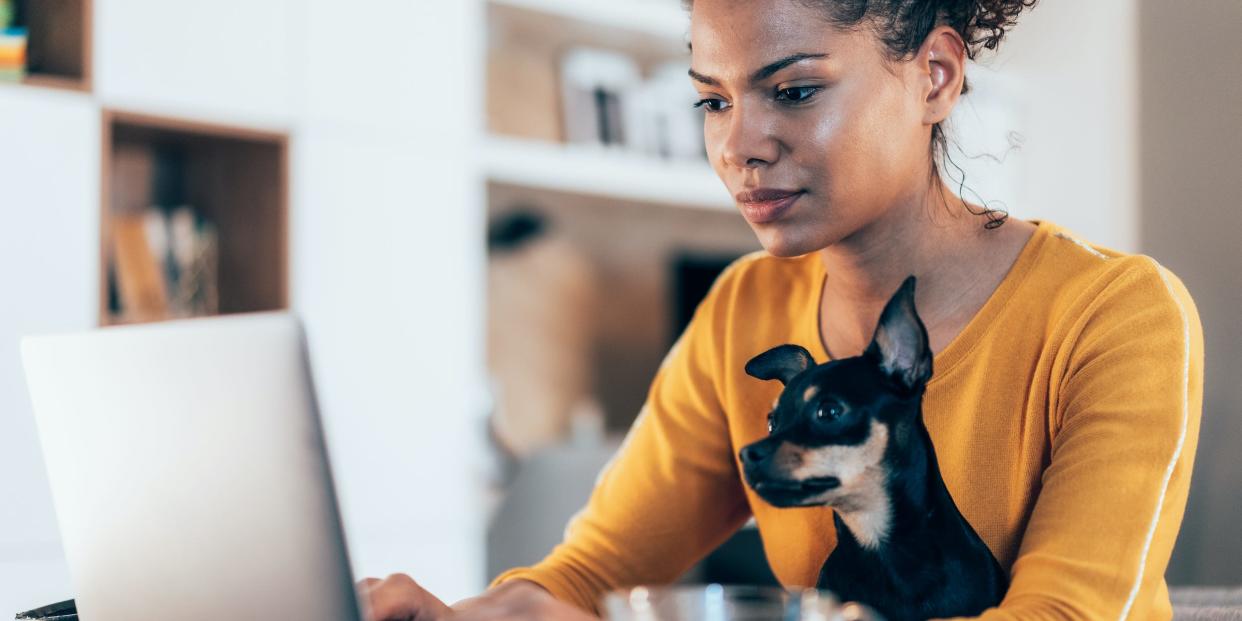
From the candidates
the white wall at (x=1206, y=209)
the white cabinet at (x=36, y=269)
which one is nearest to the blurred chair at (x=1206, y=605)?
the white wall at (x=1206, y=209)

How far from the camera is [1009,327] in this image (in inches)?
37.6

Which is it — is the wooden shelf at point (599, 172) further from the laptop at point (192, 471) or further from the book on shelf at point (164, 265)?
the laptop at point (192, 471)

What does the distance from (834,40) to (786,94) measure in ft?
0.19

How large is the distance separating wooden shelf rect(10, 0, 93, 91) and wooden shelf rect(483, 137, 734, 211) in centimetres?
98

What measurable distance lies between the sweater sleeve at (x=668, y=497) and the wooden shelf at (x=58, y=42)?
1.73 meters

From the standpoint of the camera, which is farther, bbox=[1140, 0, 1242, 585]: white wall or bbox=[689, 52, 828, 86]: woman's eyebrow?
bbox=[1140, 0, 1242, 585]: white wall

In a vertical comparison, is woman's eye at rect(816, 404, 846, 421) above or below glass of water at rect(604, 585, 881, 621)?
above

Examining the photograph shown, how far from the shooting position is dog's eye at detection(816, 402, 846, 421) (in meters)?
0.92

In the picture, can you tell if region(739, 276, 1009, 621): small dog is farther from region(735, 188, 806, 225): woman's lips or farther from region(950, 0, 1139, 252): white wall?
region(950, 0, 1139, 252): white wall

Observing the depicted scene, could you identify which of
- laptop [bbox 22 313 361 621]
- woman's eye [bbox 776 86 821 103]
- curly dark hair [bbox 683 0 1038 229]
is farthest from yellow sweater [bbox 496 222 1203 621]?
laptop [bbox 22 313 361 621]

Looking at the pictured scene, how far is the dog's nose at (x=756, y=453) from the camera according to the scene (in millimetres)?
915

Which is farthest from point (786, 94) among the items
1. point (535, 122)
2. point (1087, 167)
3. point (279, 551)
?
point (1087, 167)

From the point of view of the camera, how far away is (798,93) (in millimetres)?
949

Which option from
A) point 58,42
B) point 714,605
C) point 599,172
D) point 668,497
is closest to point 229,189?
point 58,42
